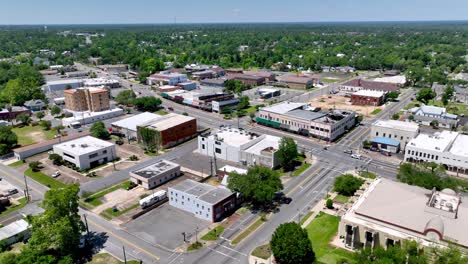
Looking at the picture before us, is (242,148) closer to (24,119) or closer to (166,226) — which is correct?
(166,226)

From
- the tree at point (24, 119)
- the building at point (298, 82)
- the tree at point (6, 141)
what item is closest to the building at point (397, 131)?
the building at point (298, 82)

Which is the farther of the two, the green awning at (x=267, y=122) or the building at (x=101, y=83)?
the building at (x=101, y=83)

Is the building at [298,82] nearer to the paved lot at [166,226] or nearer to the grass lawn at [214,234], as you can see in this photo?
the paved lot at [166,226]

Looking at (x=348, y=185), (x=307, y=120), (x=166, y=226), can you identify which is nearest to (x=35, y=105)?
(x=166, y=226)

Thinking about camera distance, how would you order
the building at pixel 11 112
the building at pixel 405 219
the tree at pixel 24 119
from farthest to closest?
the building at pixel 11 112, the tree at pixel 24 119, the building at pixel 405 219

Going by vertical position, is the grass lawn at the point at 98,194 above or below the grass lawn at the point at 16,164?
below

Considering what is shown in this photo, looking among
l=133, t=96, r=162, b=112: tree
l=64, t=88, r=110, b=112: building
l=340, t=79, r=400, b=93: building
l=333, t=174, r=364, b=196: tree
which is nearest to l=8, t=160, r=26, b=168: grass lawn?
l=64, t=88, r=110, b=112: building

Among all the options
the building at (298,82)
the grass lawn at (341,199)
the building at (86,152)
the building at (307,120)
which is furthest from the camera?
the building at (298,82)

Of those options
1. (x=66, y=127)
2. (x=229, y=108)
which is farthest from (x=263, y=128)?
(x=66, y=127)
